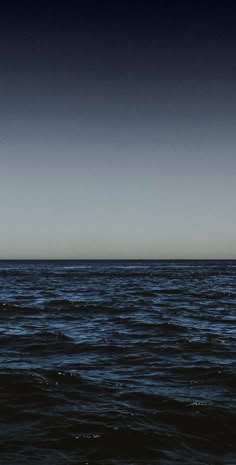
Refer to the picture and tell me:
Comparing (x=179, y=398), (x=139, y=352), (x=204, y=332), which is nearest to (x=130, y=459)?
(x=179, y=398)

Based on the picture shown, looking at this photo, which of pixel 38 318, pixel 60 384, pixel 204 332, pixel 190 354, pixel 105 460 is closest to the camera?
pixel 105 460

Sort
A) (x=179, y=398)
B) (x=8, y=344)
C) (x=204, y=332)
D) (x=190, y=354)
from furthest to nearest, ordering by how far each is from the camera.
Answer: (x=204, y=332)
(x=8, y=344)
(x=190, y=354)
(x=179, y=398)

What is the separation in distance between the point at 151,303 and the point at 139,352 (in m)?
12.5

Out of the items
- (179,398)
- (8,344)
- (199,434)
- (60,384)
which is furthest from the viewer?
(8,344)

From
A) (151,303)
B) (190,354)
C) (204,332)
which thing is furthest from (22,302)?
(190,354)

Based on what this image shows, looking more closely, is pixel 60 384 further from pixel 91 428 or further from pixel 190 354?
pixel 190 354

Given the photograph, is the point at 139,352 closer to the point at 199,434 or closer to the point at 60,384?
the point at 60,384

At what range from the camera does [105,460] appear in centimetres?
568

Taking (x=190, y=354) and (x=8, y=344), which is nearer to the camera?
(x=190, y=354)

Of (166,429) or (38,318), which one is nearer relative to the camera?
(166,429)

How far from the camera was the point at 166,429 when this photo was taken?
6730 millimetres

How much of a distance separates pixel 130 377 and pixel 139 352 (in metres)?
2.48

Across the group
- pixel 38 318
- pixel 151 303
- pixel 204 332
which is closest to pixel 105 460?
pixel 204 332

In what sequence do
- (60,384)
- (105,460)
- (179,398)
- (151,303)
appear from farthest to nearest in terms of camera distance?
(151,303), (60,384), (179,398), (105,460)
